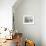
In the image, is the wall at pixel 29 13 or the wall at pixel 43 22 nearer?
the wall at pixel 43 22

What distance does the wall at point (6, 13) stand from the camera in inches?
153

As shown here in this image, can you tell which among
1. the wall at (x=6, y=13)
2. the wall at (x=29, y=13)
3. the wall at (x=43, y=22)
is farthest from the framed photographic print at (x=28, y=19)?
the wall at (x=6, y=13)

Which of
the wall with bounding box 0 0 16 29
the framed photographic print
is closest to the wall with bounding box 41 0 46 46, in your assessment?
the framed photographic print

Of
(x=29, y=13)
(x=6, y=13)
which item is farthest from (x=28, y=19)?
(x=6, y=13)

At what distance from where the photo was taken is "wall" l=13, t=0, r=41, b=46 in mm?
4516

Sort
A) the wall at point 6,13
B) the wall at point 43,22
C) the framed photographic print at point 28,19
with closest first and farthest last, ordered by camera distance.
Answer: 1. the wall at point 6,13
2. the wall at point 43,22
3. the framed photographic print at point 28,19

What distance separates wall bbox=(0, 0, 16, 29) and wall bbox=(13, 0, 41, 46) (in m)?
0.58

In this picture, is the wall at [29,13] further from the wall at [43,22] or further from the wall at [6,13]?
the wall at [6,13]

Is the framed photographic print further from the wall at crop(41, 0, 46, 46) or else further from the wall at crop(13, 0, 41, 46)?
the wall at crop(41, 0, 46, 46)

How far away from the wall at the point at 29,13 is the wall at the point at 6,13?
0.58 metres

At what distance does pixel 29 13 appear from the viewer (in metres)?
4.53

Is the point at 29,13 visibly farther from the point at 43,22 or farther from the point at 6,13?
the point at 6,13

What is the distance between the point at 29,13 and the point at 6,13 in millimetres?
1040

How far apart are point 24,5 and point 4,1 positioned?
3.15 feet
